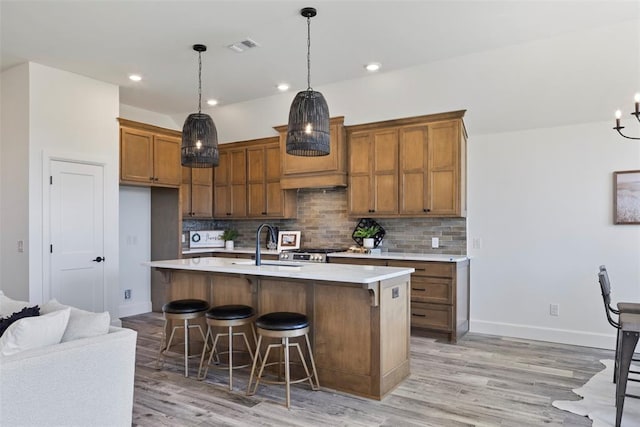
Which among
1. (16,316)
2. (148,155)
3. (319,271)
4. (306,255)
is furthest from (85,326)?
(148,155)

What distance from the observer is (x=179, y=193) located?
20.6ft

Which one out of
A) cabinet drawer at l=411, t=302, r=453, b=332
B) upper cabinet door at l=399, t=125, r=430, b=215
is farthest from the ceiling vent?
cabinet drawer at l=411, t=302, r=453, b=332

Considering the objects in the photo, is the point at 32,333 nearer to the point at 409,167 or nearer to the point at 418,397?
the point at 418,397

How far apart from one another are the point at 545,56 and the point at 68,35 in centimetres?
440

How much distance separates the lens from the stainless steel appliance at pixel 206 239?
6584 mm

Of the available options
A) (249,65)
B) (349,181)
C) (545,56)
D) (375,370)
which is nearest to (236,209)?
(349,181)

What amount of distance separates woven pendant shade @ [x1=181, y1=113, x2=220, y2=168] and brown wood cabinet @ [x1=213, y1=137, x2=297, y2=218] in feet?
8.44

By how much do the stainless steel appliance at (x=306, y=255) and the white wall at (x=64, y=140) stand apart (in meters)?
2.15

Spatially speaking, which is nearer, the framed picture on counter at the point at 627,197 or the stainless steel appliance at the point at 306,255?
the framed picture on counter at the point at 627,197

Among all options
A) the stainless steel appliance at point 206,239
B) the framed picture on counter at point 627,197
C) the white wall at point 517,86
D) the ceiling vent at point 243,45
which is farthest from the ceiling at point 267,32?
the stainless steel appliance at point 206,239

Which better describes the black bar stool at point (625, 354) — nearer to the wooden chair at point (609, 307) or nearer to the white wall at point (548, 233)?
the wooden chair at point (609, 307)

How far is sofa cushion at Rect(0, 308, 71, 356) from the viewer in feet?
6.77

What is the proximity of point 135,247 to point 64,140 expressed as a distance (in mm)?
2054

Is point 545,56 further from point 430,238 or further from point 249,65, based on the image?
point 249,65
